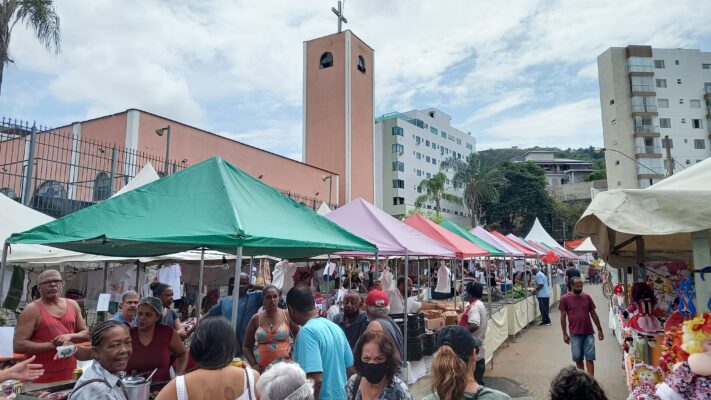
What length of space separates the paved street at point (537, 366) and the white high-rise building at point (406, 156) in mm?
45997

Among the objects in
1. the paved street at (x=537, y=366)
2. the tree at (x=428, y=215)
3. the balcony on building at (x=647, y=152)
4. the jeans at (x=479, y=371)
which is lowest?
the paved street at (x=537, y=366)

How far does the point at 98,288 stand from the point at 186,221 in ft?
23.6

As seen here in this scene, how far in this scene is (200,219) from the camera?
149 inches

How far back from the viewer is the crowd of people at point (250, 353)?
8.14ft

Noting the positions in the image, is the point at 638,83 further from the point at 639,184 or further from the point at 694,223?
the point at 694,223

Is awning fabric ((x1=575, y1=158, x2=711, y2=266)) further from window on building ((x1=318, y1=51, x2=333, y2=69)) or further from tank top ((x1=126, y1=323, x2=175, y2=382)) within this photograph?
window on building ((x1=318, y1=51, x2=333, y2=69))

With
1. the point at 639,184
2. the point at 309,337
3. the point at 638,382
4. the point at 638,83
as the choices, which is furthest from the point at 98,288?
the point at 638,83

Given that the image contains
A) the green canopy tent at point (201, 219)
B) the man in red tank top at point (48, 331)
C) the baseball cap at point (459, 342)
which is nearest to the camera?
the baseball cap at point (459, 342)

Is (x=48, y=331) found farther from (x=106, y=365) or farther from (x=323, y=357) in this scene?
(x=323, y=357)

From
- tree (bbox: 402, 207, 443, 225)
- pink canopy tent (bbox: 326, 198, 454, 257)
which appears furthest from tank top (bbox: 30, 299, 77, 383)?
tree (bbox: 402, 207, 443, 225)

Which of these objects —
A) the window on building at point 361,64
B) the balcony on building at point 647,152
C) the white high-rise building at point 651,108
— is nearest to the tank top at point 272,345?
the window on building at point 361,64

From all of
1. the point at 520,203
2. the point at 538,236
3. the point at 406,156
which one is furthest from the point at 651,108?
the point at 538,236

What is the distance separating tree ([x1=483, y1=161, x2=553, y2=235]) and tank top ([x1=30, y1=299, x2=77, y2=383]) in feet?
210

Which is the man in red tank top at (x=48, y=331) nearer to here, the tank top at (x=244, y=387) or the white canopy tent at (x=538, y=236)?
the tank top at (x=244, y=387)
